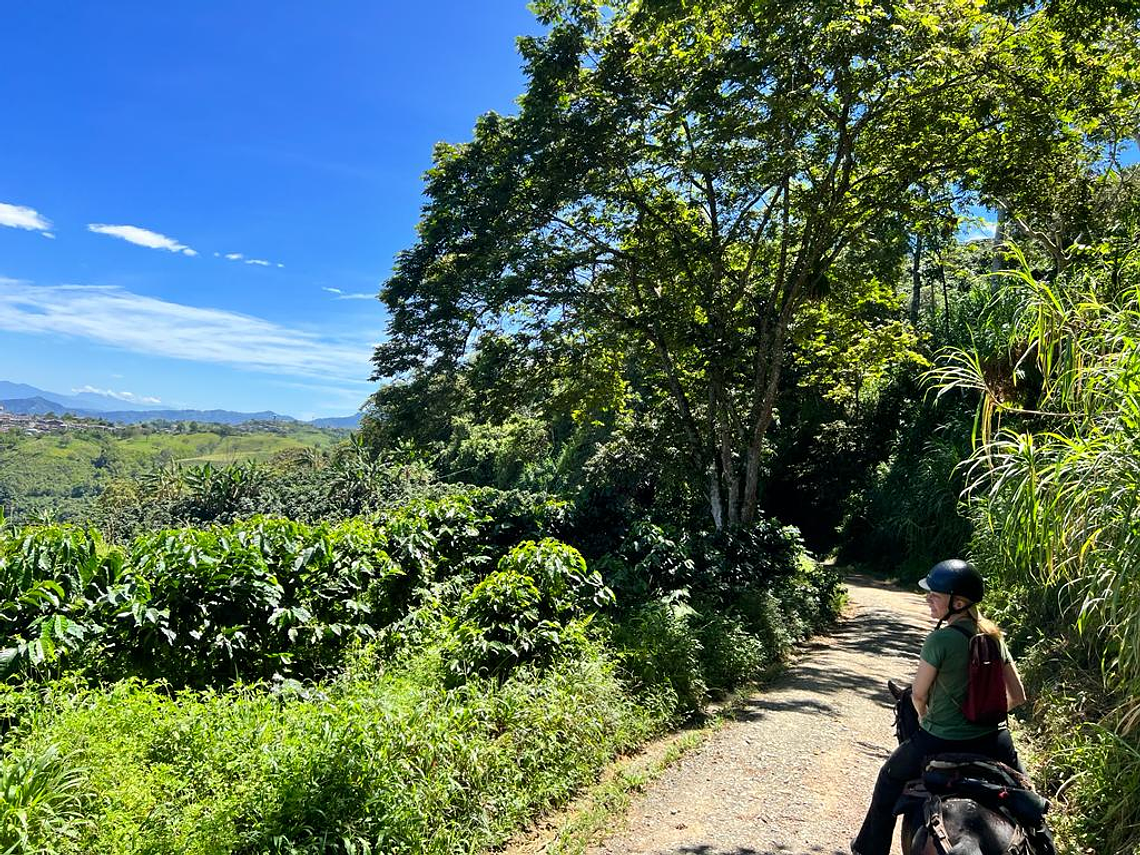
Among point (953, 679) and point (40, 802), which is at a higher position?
point (953, 679)

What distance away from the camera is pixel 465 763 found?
412 cm

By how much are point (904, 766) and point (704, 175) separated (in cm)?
973

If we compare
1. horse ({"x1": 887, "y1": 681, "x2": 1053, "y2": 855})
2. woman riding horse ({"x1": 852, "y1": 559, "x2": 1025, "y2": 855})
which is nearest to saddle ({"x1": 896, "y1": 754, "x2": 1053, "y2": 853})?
horse ({"x1": 887, "y1": 681, "x2": 1053, "y2": 855})

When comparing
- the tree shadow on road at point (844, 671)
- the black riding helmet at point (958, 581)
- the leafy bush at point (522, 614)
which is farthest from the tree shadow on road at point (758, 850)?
the tree shadow on road at point (844, 671)

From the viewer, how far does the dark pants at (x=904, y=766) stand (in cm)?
286

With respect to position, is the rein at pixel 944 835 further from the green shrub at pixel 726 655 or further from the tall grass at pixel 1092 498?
the green shrub at pixel 726 655

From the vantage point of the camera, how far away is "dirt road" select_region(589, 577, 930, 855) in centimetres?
416

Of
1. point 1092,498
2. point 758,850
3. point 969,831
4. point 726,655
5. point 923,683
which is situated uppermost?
point 1092,498

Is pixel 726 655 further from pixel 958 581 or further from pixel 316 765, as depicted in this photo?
pixel 316 765

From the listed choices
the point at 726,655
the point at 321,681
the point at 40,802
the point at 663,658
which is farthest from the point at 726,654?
the point at 40,802

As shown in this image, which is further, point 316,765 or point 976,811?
point 316,765

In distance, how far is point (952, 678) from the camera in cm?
288

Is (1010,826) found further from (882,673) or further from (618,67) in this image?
(618,67)

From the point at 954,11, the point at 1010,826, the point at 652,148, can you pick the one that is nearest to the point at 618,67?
the point at 652,148
